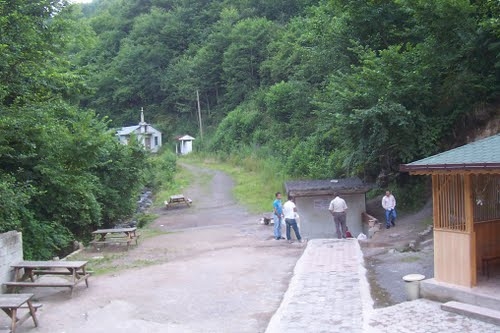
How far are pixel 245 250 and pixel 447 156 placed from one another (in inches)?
329

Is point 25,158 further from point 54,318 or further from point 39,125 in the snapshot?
point 54,318

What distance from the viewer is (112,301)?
34.3 feet

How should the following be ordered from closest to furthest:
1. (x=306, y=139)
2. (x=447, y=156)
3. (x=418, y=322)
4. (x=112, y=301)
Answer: (x=418, y=322), (x=447, y=156), (x=112, y=301), (x=306, y=139)

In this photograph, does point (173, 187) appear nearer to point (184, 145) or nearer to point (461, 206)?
point (184, 145)

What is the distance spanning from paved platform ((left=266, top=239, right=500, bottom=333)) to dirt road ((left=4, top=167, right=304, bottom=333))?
436 millimetres

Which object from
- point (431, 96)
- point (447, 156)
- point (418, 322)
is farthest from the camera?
point (431, 96)

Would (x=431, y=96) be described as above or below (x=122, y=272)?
above

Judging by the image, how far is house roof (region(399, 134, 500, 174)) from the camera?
8188 millimetres

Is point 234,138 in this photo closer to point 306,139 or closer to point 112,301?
point 306,139

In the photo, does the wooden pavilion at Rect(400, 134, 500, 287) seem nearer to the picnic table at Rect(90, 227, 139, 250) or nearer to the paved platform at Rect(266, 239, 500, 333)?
the paved platform at Rect(266, 239, 500, 333)

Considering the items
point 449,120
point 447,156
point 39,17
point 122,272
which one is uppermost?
point 39,17

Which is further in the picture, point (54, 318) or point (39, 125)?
point (39, 125)

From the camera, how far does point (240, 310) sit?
9555mm

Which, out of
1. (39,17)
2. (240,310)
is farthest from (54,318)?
(39,17)
